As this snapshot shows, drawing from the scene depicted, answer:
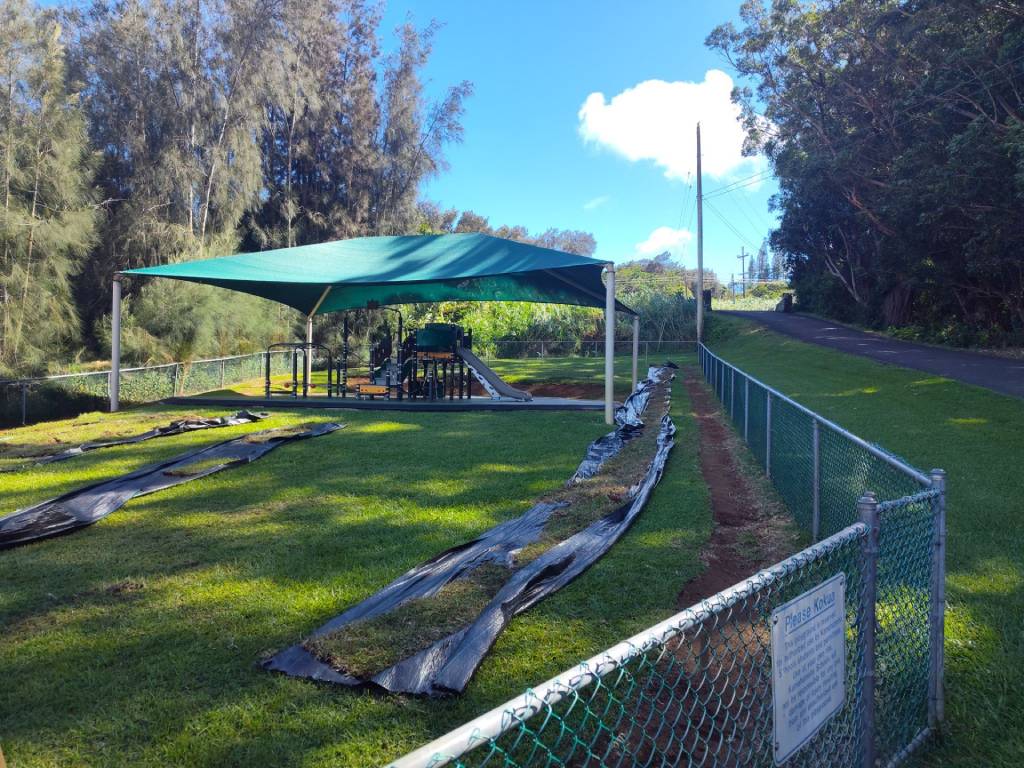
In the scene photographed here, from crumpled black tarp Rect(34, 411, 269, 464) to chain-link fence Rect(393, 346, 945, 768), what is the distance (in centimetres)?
770

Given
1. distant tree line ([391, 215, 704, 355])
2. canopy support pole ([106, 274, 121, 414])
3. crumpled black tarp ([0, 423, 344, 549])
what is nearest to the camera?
crumpled black tarp ([0, 423, 344, 549])

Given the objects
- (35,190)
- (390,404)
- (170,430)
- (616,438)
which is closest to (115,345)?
(170,430)

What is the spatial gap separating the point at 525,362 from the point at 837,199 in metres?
16.1

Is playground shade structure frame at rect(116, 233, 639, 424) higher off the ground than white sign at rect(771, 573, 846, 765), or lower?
higher

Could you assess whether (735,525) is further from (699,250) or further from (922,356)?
(699,250)

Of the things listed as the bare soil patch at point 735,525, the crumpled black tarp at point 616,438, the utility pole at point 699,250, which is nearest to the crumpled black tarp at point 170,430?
the crumpled black tarp at point 616,438

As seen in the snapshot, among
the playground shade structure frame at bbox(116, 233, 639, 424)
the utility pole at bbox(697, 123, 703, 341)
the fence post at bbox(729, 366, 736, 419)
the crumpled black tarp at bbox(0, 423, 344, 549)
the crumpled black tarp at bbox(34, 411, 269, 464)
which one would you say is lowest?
the crumpled black tarp at bbox(0, 423, 344, 549)

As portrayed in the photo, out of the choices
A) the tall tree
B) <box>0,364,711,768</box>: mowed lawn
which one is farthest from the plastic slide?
the tall tree

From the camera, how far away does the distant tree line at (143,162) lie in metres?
16.9

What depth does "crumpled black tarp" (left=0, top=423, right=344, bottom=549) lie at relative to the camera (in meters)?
5.14

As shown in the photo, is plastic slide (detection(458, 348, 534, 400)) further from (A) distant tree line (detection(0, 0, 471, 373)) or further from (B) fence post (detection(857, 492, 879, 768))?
(B) fence post (detection(857, 492, 879, 768))

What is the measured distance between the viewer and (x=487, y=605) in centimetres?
373

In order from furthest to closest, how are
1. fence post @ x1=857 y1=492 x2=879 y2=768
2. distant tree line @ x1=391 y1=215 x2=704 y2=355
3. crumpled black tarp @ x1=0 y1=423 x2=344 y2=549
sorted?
distant tree line @ x1=391 y1=215 x2=704 y2=355
crumpled black tarp @ x1=0 y1=423 x2=344 y2=549
fence post @ x1=857 y1=492 x2=879 y2=768

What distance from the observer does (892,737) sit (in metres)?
2.61
